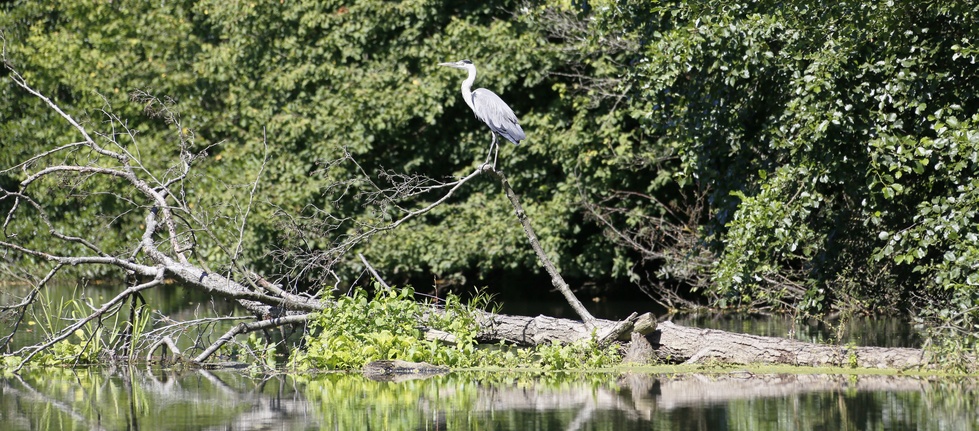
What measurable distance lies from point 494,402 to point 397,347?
2.58m

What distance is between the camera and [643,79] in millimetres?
14383

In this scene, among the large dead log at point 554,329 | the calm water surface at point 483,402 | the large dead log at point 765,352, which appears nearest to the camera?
the calm water surface at point 483,402

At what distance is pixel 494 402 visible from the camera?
8.55m

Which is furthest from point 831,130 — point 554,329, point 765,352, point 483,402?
point 483,402

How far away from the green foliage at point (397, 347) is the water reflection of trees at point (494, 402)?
362 mm

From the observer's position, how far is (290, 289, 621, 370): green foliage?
35.4 feet

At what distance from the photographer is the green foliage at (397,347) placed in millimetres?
10797

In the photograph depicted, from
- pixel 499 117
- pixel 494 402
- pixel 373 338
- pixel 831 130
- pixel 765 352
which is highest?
pixel 499 117

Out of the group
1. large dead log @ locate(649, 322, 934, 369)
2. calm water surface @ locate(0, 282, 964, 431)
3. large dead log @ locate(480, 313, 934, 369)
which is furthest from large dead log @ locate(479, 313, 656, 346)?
calm water surface @ locate(0, 282, 964, 431)

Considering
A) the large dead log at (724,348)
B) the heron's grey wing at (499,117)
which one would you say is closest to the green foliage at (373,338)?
the large dead log at (724,348)

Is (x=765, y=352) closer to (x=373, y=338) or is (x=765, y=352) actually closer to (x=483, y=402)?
(x=483, y=402)

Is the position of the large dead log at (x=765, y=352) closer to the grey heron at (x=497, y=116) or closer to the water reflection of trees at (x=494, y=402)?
the water reflection of trees at (x=494, y=402)

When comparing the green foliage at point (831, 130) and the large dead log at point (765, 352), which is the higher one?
the green foliage at point (831, 130)

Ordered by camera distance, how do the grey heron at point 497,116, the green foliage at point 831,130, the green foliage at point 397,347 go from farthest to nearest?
the grey heron at point 497,116, the green foliage at point 397,347, the green foliage at point 831,130
